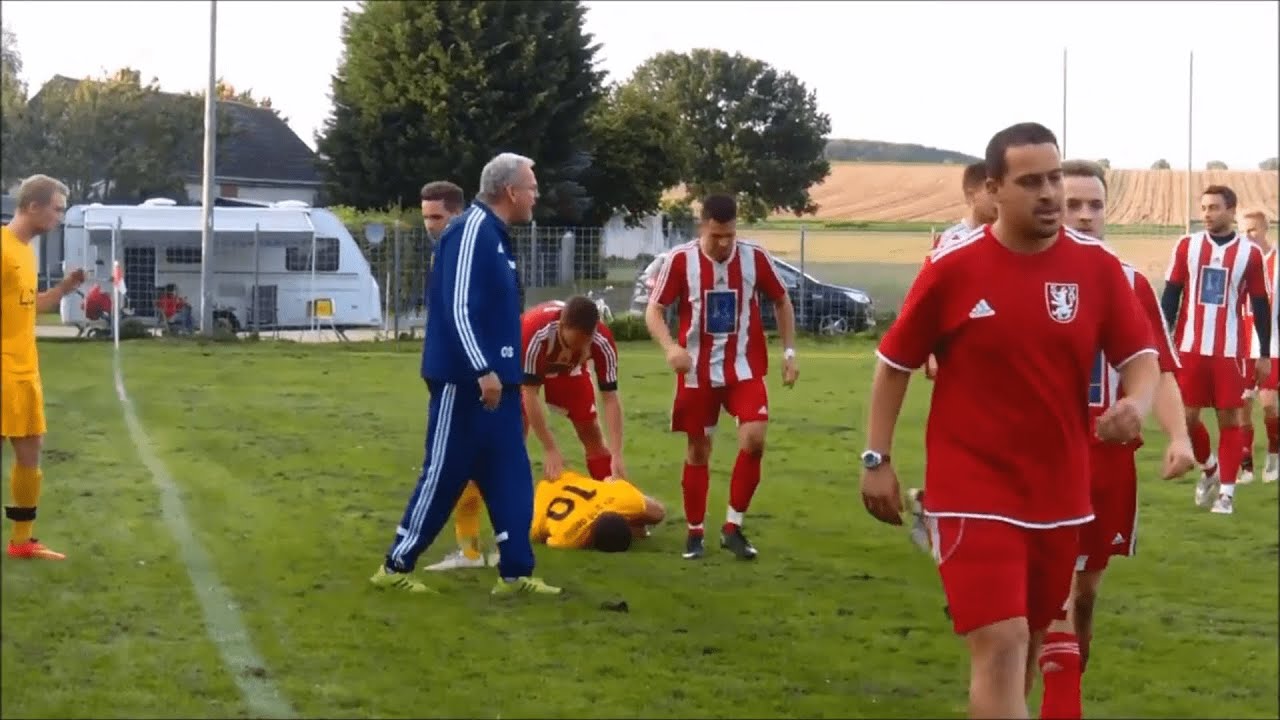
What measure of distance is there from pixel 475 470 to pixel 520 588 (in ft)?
2.07

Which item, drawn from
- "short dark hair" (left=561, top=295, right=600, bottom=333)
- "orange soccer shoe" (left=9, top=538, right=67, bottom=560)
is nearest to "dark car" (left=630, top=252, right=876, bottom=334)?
"short dark hair" (left=561, top=295, right=600, bottom=333)

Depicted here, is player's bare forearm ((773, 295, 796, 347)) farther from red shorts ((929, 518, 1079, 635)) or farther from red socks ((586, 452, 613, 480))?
red shorts ((929, 518, 1079, 635))

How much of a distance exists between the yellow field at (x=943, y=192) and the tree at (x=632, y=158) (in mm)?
8184

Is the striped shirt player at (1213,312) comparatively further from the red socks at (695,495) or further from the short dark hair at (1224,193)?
the red socks at (695,495)

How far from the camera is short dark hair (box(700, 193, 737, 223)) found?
1034 cm

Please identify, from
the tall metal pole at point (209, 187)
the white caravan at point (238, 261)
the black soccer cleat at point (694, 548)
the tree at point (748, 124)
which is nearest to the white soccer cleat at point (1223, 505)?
the black soccer cleat at point (694, 548)

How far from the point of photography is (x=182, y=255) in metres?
35.7

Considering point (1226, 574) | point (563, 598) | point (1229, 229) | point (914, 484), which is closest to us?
point (563, 598)

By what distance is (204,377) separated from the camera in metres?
24.1

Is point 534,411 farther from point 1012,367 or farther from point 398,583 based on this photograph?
point 1012,367

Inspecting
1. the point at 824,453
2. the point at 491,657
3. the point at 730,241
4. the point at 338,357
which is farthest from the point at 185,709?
the point at 338,357

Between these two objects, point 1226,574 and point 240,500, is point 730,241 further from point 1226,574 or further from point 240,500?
point 240,500

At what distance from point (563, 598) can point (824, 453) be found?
741 centimetres

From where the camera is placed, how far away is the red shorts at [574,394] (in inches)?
436
